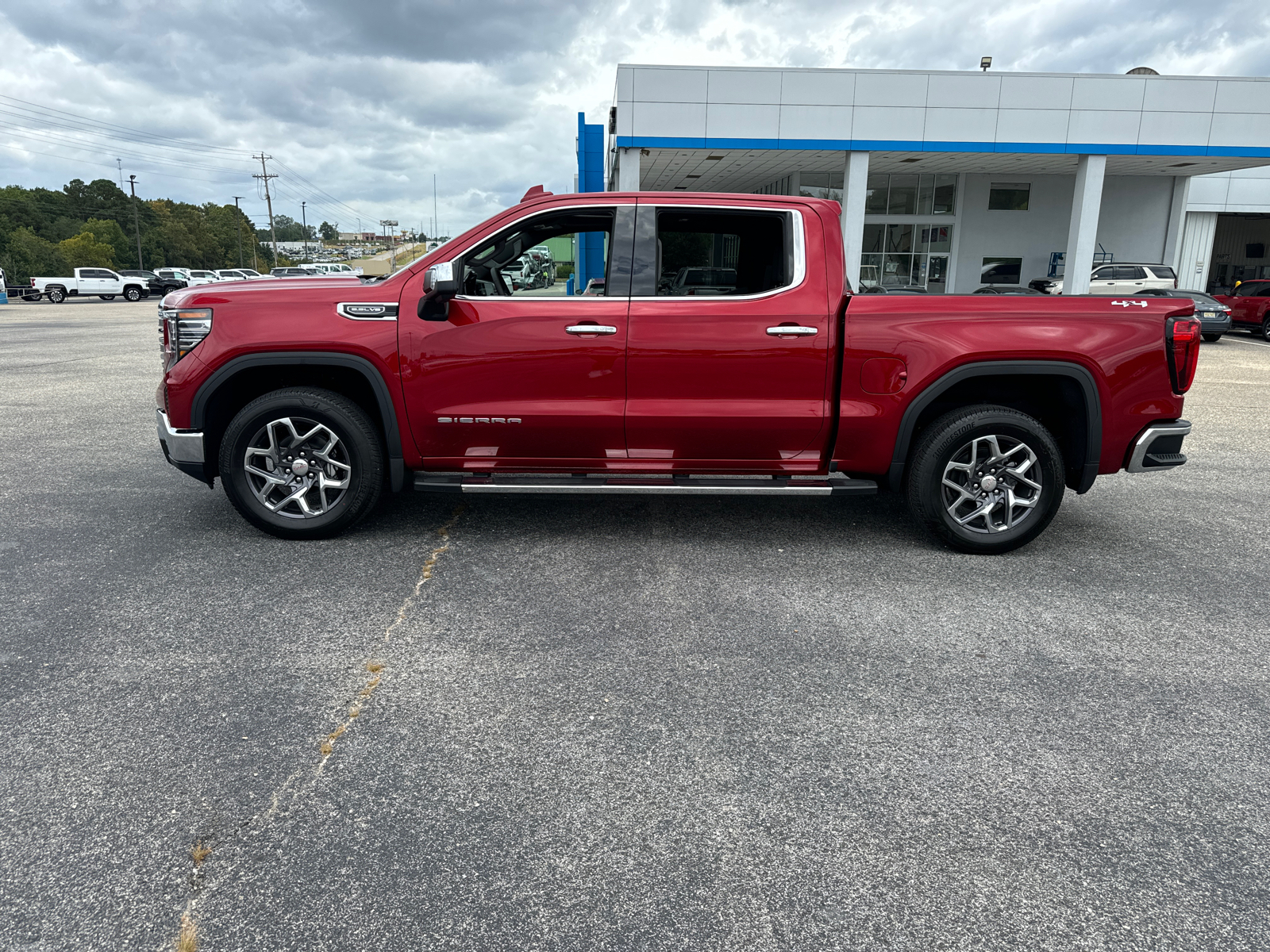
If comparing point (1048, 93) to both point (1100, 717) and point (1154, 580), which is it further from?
point (1100, 717)

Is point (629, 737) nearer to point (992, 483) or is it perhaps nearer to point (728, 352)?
point (728, 352)

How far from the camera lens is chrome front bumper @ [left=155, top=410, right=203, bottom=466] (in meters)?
5.14

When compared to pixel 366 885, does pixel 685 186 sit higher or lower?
higher

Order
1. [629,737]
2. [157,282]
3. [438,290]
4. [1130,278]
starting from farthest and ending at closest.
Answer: [157,282]
[1130,278]
[438,290]
[629,737]

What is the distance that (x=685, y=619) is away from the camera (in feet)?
14.0

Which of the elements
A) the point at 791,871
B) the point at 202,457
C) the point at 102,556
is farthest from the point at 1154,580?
the point at 102,556

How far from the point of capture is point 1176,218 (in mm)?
31234

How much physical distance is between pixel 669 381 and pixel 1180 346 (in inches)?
112

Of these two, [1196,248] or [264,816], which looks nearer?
[264,816]

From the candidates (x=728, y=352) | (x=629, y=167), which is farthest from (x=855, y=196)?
(x=728, y=352)

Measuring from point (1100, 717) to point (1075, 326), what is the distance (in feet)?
7.91

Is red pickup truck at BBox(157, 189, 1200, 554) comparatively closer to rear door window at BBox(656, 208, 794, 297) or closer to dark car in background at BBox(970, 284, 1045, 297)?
rear door window at BBox(656, 208, 794, 297)

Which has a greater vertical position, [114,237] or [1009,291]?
[114,237]

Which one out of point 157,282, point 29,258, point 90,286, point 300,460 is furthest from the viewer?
point 29,258
